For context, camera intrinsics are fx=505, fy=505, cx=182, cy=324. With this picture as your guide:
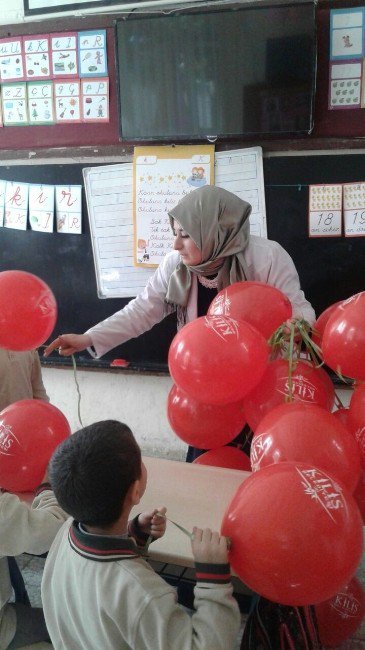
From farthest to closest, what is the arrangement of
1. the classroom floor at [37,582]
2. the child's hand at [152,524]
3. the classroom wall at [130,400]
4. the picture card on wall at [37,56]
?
the classroom wall at [130,400]
the picture card on wall at [37,56]
the classroom floor at [37,582]
the child's hand at [152,524]

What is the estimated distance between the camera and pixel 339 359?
1195 millimetres

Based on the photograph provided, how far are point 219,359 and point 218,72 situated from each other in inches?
63.9

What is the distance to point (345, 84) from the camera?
218 cm

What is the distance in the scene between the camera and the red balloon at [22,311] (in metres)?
1.43

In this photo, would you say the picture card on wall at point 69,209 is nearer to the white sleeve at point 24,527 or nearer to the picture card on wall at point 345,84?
the picture card on wall at point 345,84

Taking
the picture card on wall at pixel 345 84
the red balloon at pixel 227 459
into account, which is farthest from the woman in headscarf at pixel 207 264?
the picture card on wall at pixel 345 84

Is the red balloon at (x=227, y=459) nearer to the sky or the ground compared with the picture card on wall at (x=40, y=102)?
nearer to the ground

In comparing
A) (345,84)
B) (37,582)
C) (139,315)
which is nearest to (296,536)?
(139,315)

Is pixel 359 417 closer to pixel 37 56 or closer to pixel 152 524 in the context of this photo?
pixel 152 524

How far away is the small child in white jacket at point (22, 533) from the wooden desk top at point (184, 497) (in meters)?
0.23

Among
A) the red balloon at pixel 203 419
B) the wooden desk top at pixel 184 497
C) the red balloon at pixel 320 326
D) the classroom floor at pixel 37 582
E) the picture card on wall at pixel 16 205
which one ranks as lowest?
the classroom floor at pixel 37 582

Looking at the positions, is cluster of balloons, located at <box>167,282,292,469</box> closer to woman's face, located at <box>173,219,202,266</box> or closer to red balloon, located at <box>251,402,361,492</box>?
red balloon, located at <box>251,402,361,492</box>

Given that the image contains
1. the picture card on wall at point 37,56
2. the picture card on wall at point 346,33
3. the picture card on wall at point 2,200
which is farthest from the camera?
the picture card on wall at point 2,200

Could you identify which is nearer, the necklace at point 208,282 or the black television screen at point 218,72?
the necklace at point 208,282
